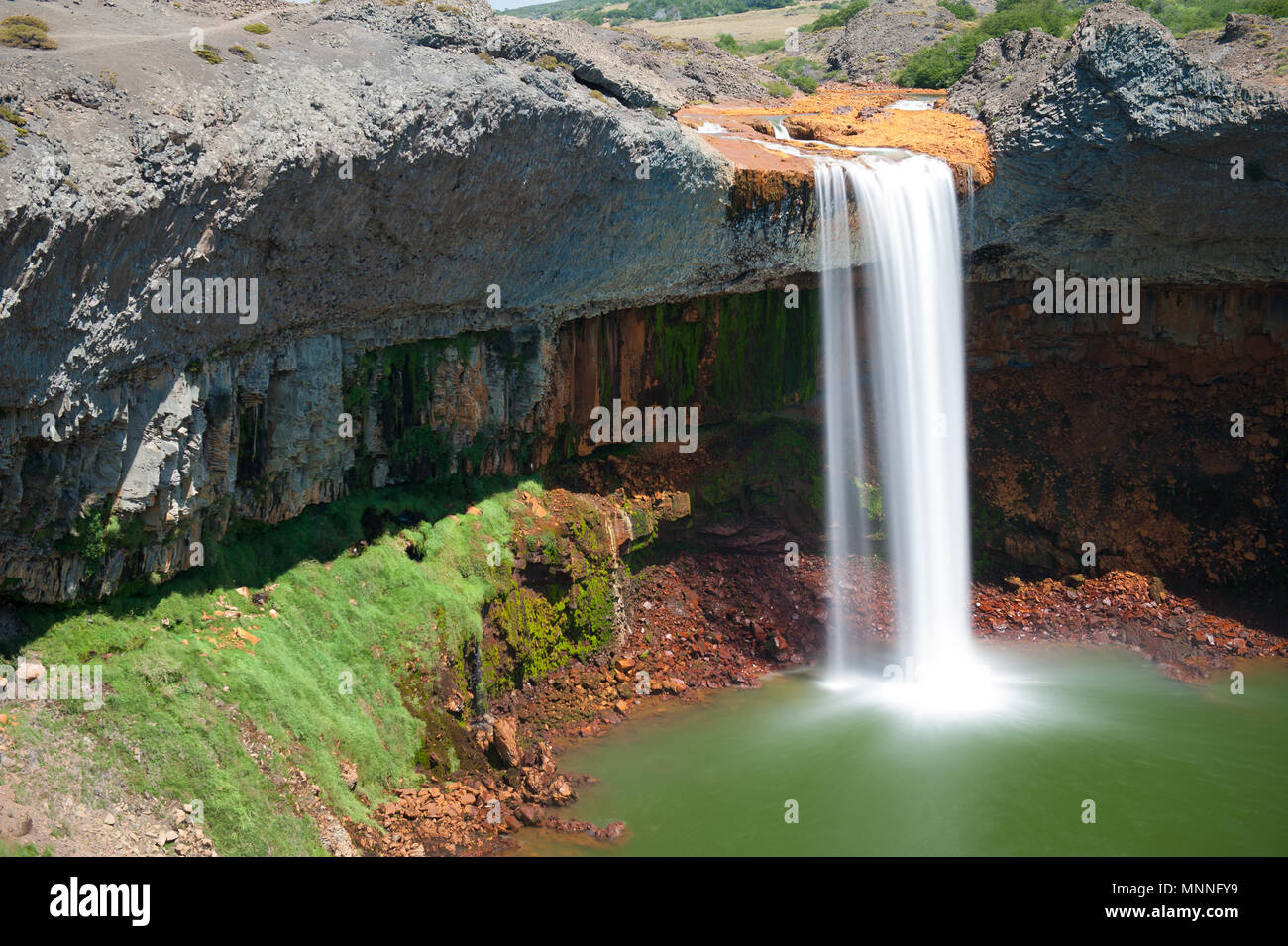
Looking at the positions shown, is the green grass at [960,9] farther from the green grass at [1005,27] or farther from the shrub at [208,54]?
the shrub at [208,54]

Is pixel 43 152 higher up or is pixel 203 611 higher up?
pixel 43 152

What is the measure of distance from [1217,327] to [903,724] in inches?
517

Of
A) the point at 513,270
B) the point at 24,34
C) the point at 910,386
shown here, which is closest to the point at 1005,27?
the point at 910,386

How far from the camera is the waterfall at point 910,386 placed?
23641 millimetres

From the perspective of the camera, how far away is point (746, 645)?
24.3 meters

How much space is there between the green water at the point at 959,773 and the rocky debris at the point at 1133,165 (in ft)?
30.4

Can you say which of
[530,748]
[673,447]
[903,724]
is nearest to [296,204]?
[530,748]

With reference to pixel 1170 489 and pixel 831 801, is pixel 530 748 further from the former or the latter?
pixel 1170 489

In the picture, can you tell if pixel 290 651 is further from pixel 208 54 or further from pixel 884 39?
pixel 884 39

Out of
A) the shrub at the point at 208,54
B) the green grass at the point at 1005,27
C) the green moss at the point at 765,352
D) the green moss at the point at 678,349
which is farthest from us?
the green grass at the point at 1005,27

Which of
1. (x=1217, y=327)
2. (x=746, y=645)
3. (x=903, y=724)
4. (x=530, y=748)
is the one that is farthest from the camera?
(x=1217, y=327)

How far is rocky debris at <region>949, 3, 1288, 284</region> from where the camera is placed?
2202 cm

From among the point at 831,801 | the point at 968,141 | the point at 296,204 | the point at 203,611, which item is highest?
the point at 968,141

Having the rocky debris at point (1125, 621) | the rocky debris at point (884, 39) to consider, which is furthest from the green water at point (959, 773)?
the rocky debris at point (884, 39)
